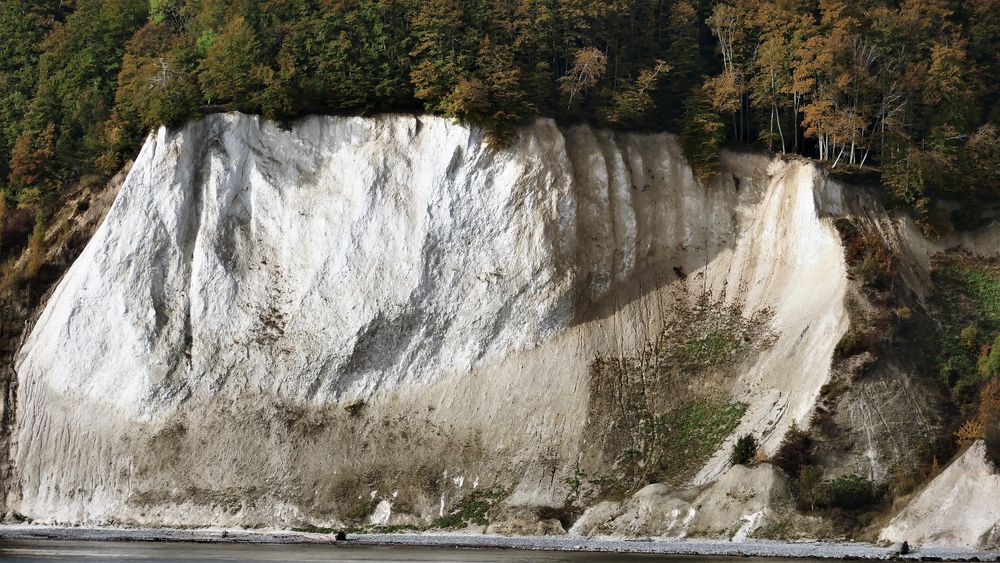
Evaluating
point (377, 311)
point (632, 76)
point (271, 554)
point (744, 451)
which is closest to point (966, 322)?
point (744, 451)

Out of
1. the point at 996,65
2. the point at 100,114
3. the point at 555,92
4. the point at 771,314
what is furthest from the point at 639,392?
the point at 100,114

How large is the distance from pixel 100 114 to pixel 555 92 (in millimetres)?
22964

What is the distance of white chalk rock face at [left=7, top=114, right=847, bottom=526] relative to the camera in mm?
46969

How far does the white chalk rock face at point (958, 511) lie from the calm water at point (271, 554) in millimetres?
5331

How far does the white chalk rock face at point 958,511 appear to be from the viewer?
38.4m

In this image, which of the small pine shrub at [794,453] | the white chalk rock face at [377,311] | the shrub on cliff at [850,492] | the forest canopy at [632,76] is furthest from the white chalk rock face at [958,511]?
the forest canopy at [632,76]

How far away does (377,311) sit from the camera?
1946 inches

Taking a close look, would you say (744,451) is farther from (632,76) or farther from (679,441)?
(632,76)

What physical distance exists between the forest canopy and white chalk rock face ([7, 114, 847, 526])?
1508mm

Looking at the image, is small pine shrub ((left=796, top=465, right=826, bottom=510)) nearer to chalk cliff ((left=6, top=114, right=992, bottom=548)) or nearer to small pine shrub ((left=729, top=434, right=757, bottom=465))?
small pine shrub ((left=729, top=434, right=757, bottom=465))

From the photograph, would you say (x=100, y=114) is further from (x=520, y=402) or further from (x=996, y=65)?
(x=996, y=65)

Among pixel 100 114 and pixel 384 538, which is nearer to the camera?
pixel 384 538

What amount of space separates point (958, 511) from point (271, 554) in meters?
23.3

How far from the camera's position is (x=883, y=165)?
52406 mm
